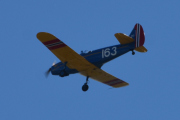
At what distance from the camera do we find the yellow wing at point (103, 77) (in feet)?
87.5

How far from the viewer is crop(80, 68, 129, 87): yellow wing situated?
26.7 m

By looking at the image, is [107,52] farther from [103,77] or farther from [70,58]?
[103,77]

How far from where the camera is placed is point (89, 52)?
2572 cm

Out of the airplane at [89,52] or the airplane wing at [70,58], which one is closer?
the airplane wing at [70,58]

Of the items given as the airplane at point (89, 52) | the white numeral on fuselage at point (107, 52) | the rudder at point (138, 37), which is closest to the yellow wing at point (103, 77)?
the airplane at point (89, 52)

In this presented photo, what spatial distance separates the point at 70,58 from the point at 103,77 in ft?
11.2

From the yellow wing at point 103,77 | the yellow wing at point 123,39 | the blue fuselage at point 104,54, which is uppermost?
the yellow wing at point 123,39

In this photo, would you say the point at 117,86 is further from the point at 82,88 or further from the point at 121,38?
the point at 121,38

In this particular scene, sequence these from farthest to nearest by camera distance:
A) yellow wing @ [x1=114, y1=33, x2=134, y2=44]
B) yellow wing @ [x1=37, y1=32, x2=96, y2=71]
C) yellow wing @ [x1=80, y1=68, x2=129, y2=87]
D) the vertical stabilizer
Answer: yellow wing @ [x1=80, y1=68, x2=129, y2=87] < the vertical stabilizer < yellow wing @ [x1=114, y1=33, x2=134, y2=44] < yellow wing @ [x1=37, y1=32, x2=96, y2=71]

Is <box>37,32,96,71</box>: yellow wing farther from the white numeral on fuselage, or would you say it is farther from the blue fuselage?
the white numeral on fuselage

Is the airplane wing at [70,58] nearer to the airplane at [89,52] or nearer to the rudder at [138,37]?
the airplane at [89,52]

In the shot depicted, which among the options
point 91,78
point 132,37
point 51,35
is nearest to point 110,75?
point 91,78

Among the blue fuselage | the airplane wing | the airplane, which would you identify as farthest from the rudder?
the airplane wing

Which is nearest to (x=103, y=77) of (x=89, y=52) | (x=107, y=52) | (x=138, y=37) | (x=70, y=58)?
(x=89, y=52)
